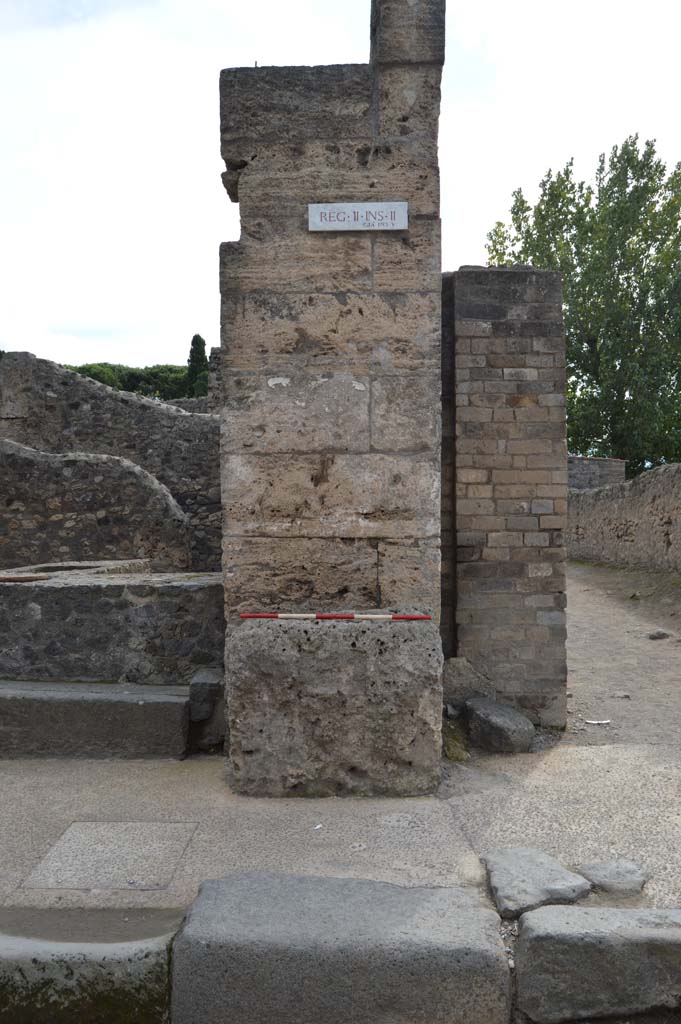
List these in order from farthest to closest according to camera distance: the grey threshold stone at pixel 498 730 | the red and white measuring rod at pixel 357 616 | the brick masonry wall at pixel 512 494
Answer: the brick masonry wall at pixel 512 494 < the grey threshold stone at pixel 498 730 < the red and white measuring rod at pixel 357 616

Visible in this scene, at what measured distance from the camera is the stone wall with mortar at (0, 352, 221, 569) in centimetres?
1334

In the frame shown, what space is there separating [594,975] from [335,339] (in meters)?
2.97

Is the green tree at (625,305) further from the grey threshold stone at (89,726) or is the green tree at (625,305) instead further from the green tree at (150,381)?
the grey threshold stone at (89,726)

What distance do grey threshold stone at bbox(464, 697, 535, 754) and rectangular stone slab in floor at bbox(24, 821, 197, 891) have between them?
225 cm

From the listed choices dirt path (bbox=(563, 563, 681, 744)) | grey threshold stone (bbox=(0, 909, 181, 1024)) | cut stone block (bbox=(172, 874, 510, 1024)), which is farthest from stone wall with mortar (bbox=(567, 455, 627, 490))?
grey threshold stone (bbox=(0, 909, 181, 1024))

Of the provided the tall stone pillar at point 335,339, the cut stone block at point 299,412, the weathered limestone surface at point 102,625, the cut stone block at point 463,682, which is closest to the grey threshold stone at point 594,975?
the tall stone pillar at point 335,339

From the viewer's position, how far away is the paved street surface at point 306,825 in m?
2.78

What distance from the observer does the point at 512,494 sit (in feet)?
18.6

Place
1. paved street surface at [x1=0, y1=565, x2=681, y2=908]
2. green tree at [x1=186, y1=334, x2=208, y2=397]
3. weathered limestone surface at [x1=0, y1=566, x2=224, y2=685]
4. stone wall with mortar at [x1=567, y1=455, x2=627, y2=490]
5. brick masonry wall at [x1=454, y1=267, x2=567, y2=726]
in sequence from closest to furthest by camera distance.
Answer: paved street surface at [x1=0, y1=565, x2=681, y2=908]
weathered limestone surface at [x1=0, y1=566, x2=224, y2=685]
brick masonry wall at [x1=454, y1=267, x2=567, y2=726]
stone wall with mortar at [x1=567, y1=455, x2=627, y2=490]
green tree at [x1=186, y1=334, x2=208, y2=397]

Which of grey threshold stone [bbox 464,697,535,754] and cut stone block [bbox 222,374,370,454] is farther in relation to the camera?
grey threshold stone [bbox 464,697,535,754]

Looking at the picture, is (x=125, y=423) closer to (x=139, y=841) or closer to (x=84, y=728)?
(x=84, y=728)

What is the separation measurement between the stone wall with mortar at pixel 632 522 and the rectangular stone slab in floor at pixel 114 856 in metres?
11.4

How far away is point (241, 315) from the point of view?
4.02m

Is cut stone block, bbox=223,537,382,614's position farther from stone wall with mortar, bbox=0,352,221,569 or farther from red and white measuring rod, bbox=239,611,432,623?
stone wall with mortar, bbox=0,352,221,569
